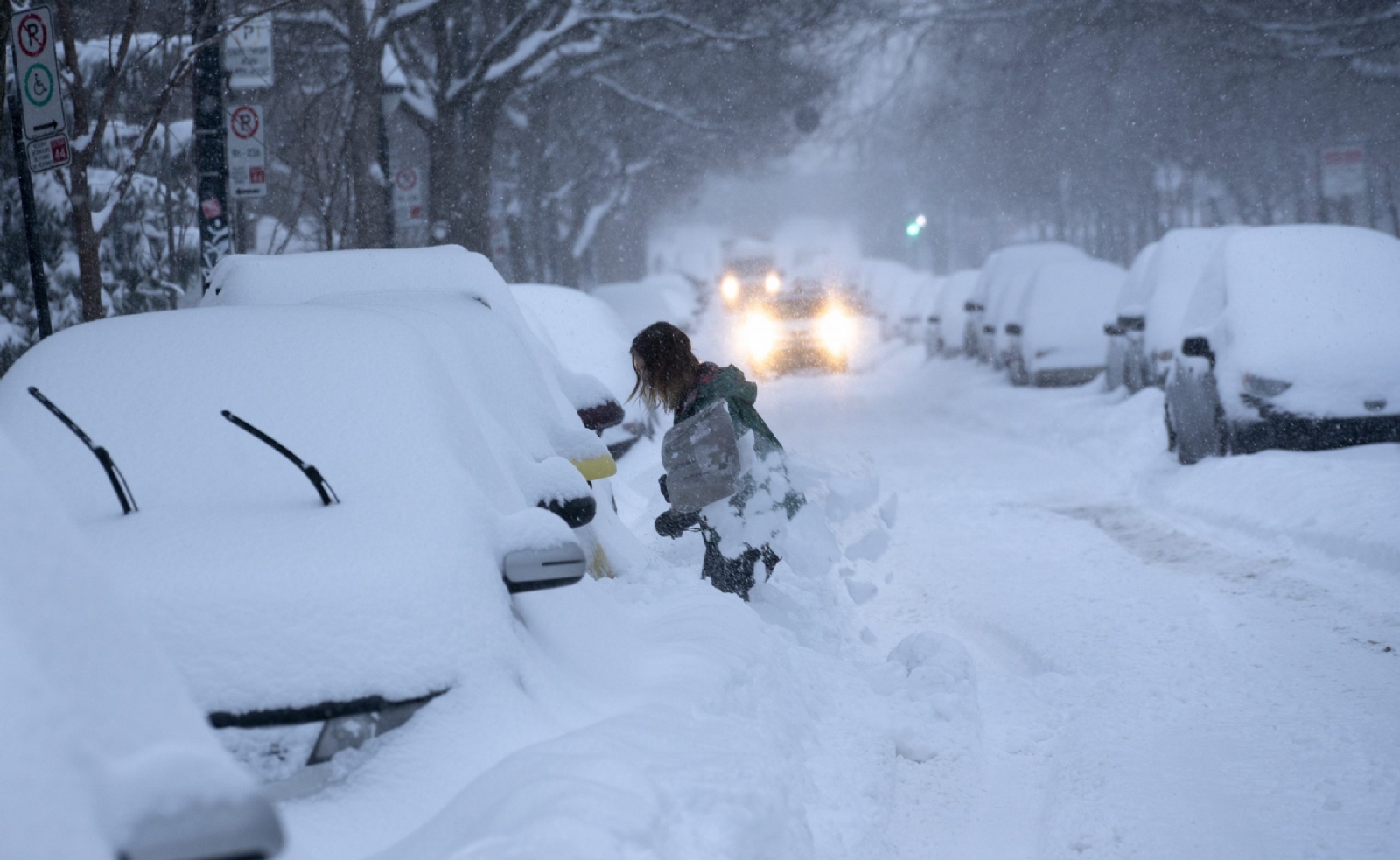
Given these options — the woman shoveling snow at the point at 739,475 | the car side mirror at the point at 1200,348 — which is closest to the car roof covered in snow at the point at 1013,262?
the car side mirror at the point at 1200,348

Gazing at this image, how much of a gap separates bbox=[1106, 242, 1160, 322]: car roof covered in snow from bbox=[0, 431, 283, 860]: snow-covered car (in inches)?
587

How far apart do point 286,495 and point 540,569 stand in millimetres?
711

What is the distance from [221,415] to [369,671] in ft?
3.98

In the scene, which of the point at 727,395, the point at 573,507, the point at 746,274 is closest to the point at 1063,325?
the point at 727,395

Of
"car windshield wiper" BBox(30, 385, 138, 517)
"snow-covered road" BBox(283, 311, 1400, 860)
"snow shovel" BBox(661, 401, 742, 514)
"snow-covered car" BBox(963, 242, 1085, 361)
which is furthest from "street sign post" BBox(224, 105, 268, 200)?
"snow-covered car" BBox(963, 242, 1085, 361)

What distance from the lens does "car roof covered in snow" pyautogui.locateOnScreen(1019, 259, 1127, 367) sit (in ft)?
66.4

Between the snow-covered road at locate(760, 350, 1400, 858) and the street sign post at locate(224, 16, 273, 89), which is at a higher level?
the street sign post at locate(224, 16, 273, 89)

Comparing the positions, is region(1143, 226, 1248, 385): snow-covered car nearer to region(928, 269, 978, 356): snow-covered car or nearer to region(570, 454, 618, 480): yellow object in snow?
region(570, 454, 618, 480): yellow object in snow

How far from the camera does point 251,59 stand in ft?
40.2

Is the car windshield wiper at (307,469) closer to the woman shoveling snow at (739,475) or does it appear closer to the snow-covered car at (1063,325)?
the woman shoveling snow at (739,475)

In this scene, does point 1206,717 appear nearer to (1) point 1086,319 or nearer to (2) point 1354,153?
(1) point 1086,319

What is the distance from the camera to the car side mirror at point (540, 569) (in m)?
3.55

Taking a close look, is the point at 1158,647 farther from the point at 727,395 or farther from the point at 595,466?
the point at 595,466

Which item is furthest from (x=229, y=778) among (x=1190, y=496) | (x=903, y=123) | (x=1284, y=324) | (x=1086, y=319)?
(x=903, y=123)
